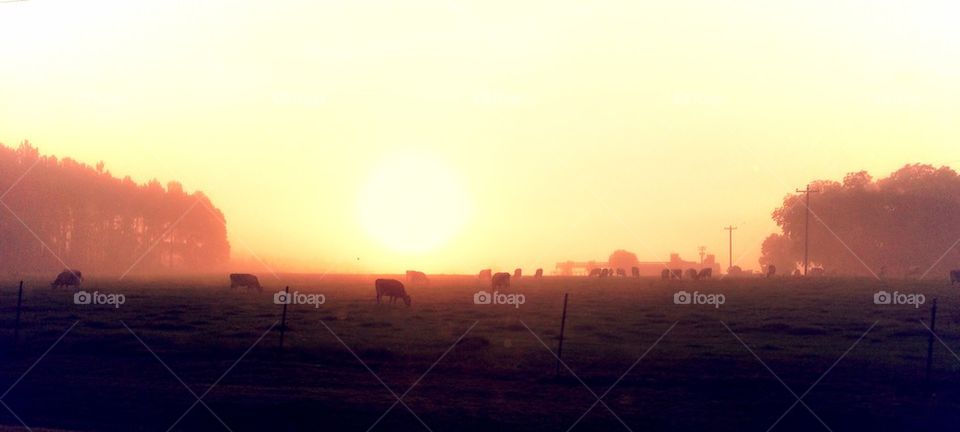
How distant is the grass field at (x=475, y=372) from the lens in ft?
56.1

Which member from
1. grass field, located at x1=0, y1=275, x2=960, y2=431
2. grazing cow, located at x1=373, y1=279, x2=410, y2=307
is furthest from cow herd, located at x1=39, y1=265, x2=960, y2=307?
grass field, located at x1=0, y1=275, x2=960, y2=431

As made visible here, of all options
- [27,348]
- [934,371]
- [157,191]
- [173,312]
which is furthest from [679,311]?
[157,191]

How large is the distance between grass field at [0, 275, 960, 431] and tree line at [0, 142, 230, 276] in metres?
95.0

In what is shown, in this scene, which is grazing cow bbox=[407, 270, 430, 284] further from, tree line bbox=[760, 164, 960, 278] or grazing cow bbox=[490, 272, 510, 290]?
tree line bbox=[760, 164, 960, 278]

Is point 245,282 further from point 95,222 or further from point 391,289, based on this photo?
point 95,222

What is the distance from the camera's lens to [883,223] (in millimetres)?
107750

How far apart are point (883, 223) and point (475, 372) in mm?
98971

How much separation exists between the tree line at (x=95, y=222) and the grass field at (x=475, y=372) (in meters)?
95.0

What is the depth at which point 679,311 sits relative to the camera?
4228 cm

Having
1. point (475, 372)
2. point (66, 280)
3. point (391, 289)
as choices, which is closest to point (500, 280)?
point (391, 289)

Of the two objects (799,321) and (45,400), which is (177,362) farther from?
(799,321)

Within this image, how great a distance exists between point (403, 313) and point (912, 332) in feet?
72.4

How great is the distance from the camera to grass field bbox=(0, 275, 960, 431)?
17.1 m

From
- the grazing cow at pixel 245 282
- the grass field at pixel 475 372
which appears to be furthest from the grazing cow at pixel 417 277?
the grass field at pixel 475 372
